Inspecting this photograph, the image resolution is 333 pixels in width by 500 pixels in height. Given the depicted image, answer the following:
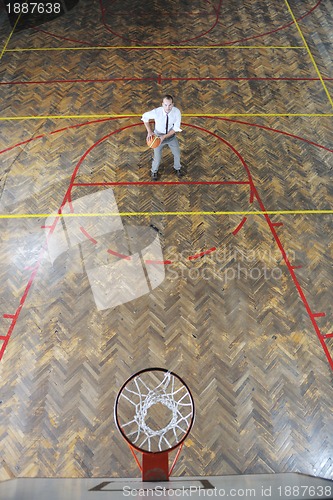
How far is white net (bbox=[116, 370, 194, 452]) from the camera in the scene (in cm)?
502

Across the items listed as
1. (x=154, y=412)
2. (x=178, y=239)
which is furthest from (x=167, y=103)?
(x=154, y=412)

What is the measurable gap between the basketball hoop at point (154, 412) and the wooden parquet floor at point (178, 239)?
0.15 meters

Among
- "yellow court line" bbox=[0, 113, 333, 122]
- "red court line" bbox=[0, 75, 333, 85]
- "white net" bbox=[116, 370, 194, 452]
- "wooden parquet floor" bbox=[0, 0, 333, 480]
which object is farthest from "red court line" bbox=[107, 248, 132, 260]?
"red court line" bbox=[0, 75, 333, 85]

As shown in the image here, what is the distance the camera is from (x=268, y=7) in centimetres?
1145

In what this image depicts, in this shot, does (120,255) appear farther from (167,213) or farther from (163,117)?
(163,117)

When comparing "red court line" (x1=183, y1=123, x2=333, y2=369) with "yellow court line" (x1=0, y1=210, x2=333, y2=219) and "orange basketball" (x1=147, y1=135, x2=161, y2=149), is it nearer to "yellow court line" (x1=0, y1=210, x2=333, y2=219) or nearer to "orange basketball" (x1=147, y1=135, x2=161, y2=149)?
"yellow court line" (x1=0, y1=210, x2=333, y2=219)

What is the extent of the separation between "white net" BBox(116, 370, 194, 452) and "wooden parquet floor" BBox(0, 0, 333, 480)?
0.15 meters

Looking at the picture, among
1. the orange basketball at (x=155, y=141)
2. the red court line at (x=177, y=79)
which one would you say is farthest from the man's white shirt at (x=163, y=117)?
the red court line at (x=177, y=79)

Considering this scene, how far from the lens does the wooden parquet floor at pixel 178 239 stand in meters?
5.18

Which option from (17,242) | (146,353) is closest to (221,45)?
(17,242)

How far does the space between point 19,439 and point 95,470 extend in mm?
933

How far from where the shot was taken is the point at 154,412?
525cm

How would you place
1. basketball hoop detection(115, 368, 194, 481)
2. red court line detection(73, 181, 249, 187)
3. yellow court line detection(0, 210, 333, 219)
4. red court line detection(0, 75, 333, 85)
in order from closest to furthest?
1. basketball hoop detection(115, 368, 194, 481)
2. yellow court line detection(0, 210, 333, 219)
3. red court line detection(73, 181, 249, 187)
4. red court line detection(0, 75, 333, 85)

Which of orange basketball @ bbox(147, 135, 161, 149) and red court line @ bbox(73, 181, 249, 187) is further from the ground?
orange basketball @ bbox(147, 135, 161, 149)
